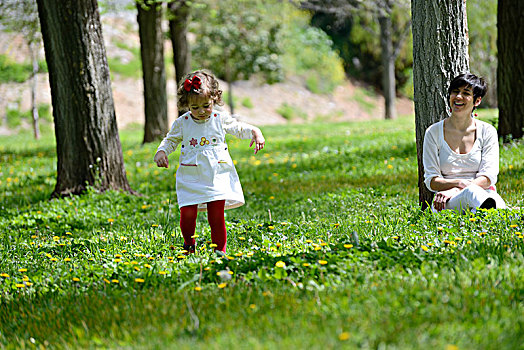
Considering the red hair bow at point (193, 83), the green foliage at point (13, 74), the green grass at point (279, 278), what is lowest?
the green grass at point (279, 278)

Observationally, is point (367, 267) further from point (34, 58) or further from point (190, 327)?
point (34, 58)

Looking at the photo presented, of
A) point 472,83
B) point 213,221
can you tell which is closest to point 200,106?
point 213,221

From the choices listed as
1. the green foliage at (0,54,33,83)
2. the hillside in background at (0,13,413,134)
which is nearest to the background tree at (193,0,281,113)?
the hillside in background at (0,13,413,134)

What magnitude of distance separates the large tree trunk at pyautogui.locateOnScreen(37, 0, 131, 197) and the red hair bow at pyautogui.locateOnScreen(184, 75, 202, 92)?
11.9ft

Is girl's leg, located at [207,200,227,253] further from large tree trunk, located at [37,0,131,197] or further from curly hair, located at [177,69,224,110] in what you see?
large tree trunk, located at [37,0,131,197]

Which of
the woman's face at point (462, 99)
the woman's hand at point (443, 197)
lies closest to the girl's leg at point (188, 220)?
the woman's hand at point (443, 197)

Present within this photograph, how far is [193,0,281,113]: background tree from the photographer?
25.3 meters

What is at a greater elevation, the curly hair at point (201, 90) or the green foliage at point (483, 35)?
the green foliage at point (483, 35)

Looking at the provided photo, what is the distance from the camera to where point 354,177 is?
26.8ft

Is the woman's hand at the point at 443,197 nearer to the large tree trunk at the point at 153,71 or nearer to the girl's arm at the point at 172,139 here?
the girl's arm at the point at 172,139

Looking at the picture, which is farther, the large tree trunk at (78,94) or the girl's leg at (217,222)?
the large tree trunk at (78,94)

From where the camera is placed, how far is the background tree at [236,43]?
2533cm

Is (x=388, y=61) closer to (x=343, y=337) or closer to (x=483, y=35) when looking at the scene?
(x=483, y=35)

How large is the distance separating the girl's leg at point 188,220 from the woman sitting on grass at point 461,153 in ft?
7.06
